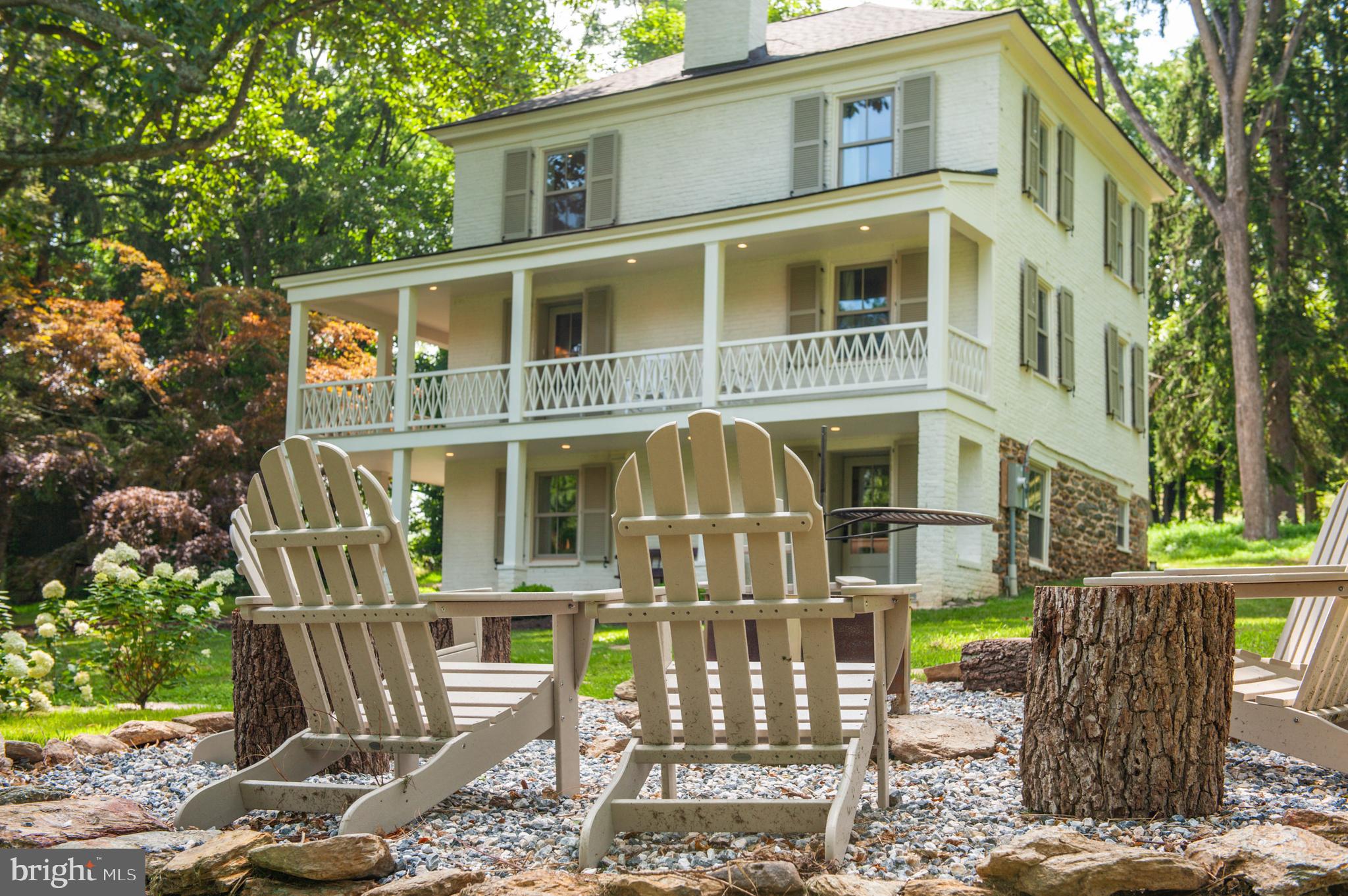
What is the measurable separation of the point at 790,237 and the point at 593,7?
49.0ft

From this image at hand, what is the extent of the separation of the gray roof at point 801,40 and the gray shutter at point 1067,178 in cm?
234

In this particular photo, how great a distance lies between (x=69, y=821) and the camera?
368 centimetres

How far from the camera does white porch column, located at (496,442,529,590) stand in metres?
15.9

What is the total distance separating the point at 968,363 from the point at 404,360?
732 centimetres

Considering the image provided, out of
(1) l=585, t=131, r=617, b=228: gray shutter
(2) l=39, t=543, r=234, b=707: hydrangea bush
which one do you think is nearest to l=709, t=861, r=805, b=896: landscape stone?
(2) l=39, t=543, r=234, b=707: hydrangea bush

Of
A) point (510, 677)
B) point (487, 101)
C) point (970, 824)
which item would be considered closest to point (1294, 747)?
point (970, 824)

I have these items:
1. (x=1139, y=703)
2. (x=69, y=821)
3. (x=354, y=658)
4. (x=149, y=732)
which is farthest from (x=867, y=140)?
(x=69, y=821)

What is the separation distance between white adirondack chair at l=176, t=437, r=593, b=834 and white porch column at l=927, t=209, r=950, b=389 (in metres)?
10.0

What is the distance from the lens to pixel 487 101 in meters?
20.8

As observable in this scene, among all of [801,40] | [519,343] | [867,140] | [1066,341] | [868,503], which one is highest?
[801,40]

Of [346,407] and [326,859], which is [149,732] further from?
[346,407]

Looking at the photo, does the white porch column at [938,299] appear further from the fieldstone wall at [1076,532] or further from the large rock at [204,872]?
the large rock at [204,872]

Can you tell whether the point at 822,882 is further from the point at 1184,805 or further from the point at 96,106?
the point at 96,106

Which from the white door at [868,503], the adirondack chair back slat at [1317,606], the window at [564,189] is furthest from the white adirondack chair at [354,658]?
the window at [564,189]
